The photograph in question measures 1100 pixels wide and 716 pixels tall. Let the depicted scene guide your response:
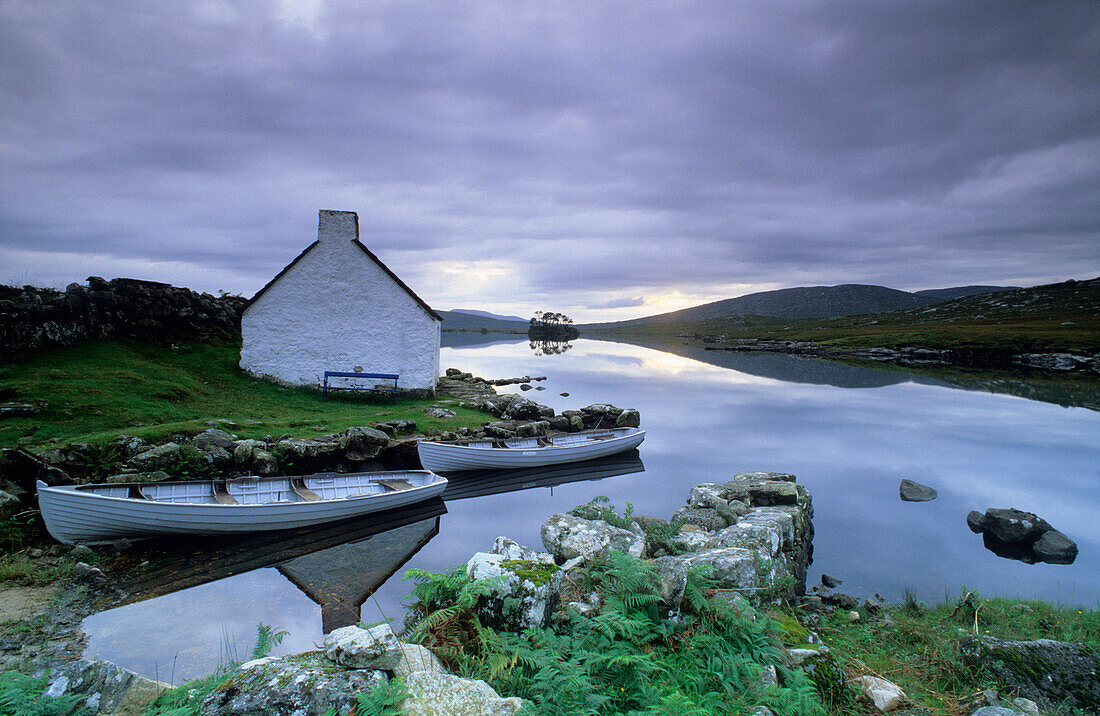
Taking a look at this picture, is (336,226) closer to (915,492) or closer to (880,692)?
(880,692)

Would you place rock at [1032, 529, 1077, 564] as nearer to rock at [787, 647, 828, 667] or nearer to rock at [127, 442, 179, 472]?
rock at [787, 647, 828, 667]

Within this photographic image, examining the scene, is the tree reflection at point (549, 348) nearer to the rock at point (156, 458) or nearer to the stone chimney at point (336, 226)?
the stone chimney at point (336, 226)

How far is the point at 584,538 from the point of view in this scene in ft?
30.9

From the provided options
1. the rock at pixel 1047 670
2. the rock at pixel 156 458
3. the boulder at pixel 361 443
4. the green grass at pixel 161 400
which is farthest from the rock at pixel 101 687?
the boulder at pixel 361 443

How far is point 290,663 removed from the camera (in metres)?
4.79

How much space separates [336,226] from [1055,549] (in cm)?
3120

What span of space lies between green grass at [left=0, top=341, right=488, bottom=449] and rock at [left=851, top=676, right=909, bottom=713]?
17223mm

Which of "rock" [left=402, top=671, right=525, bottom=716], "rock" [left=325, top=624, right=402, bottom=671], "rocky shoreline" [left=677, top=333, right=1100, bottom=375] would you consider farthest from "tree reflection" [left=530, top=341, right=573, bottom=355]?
"rock" [left=402, top=671, right=525, bottom=716]

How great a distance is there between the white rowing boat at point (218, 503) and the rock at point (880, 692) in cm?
1201

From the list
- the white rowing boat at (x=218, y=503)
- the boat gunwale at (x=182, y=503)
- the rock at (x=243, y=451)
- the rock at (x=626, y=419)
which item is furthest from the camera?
the rock at (x=626, y=419)

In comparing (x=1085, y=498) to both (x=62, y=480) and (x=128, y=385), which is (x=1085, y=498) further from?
(x=128, y=385)

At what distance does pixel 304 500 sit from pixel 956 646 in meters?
14.0

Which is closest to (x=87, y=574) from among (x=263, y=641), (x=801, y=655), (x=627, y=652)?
(x=263, y=641)

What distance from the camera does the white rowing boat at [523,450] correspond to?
59.5 feet
